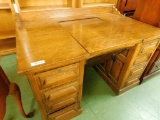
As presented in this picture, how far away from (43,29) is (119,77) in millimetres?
992

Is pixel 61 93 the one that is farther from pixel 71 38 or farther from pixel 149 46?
pixel 149 46

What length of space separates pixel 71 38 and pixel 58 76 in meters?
0.32

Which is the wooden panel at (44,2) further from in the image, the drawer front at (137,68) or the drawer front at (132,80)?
the drawer front at (132,80)

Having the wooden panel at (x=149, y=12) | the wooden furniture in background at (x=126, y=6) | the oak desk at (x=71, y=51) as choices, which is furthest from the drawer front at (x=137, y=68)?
the wooden furniture in background at (x=126, y=6)

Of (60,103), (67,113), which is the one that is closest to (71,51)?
(60,103)

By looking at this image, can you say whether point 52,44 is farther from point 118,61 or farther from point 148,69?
point 148,69

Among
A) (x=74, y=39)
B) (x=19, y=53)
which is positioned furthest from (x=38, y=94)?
(x=74, y=39)

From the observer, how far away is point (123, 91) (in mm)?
1455

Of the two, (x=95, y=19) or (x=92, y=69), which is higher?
(x=95, y=19)

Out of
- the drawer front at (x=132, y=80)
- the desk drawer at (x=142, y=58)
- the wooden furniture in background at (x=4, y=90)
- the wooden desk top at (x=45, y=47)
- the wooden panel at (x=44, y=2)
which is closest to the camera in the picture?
the wooden desk top at (x=45, y=47)

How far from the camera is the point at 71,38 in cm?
88

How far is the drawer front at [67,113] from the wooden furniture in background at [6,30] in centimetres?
148

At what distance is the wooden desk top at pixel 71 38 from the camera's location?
2.21 feet

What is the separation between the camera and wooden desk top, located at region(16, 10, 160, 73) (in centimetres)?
67
